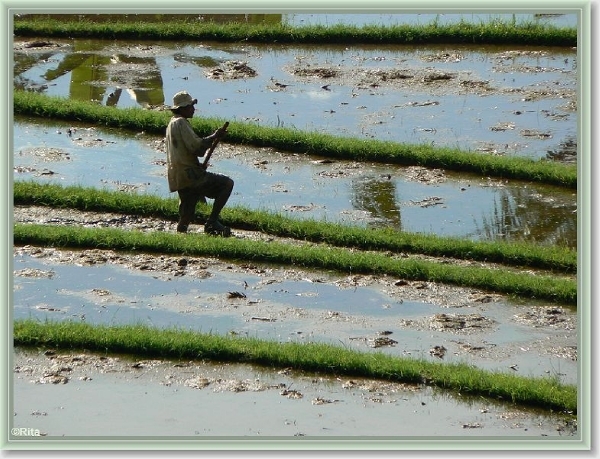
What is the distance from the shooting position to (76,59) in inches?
608

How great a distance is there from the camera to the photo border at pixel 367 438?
621cm

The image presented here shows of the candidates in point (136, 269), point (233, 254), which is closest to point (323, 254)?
point (233, 254)

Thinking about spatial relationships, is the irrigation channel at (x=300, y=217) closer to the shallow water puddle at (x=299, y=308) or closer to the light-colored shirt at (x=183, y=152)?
the shallow water puddle at (x=299, y=308)

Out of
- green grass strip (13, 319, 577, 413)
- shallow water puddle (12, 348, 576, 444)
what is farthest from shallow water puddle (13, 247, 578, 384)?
shallow water puddle (12, 348, 576, 444)

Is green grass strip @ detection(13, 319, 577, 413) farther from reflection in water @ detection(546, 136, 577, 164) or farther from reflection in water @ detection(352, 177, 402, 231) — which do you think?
reflection in water @ detection(546, 136, 577, 164)

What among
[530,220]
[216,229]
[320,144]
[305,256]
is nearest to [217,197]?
[216,229]

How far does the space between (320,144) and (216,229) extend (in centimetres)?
249

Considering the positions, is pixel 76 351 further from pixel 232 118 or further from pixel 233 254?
pixel 232 118

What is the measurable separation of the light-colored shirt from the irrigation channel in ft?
1.51

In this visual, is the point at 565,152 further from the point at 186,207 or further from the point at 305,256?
the point at 186,207

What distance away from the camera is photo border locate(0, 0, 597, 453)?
20.4ft

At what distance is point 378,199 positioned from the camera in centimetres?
1127

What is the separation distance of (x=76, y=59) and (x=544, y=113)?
579 cm

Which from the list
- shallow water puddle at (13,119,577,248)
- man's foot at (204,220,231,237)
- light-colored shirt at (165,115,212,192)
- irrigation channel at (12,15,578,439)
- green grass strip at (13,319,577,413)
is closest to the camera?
irrigation channel at (12,15,578,439)
